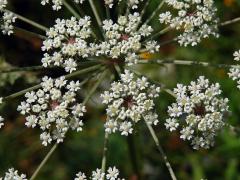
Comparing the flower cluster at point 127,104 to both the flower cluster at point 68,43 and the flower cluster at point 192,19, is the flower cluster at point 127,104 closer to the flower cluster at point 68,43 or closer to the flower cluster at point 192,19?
the flower cluster at point 68,43

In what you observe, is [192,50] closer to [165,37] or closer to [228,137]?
[165,37]

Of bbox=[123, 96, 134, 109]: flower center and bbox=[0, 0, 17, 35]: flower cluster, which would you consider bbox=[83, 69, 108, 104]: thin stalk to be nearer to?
bbox=[123, 96, 134, 109]: flower center

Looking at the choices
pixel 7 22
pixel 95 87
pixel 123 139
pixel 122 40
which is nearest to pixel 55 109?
pixel 95 87

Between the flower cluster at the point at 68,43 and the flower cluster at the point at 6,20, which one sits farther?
the flower cluster at the point at 6,20

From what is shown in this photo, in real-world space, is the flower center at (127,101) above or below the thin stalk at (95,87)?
below

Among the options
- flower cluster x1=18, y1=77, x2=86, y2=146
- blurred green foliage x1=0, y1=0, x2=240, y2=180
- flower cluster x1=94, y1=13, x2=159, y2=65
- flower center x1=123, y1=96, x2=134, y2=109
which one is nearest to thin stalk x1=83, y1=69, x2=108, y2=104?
flower cluster x1=18, y1=77, x2=86, y2=146

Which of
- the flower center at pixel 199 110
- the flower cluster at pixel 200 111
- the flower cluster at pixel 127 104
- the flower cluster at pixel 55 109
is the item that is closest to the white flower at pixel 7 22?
the flower cluster at pixel 55 109

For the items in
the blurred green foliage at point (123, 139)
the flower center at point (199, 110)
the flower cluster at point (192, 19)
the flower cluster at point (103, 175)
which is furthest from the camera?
the blurred green foliage at point (123, 139)

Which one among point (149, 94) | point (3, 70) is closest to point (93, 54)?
point (149, 94)
